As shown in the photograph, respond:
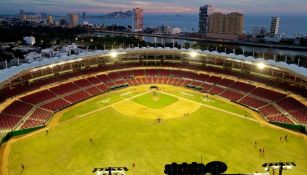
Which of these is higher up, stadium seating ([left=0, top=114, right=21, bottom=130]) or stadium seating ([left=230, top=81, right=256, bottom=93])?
stadium seating ([left=230, top=81, right=256, bottom=93])

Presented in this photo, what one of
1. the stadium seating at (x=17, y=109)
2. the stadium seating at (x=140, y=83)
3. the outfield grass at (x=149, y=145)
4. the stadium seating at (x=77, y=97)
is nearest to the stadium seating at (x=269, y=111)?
the stadium seating at (x=140, y=83)

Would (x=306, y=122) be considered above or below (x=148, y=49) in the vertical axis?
below

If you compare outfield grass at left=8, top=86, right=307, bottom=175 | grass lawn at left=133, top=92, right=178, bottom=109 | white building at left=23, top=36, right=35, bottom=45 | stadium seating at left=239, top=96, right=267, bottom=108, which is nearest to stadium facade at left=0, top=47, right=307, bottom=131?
stadium seating at left=239, top=96, right=267, bottom=108

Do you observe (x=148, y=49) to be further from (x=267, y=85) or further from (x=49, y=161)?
(x=49, y=161)

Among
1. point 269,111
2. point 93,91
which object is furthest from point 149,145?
point 93,91

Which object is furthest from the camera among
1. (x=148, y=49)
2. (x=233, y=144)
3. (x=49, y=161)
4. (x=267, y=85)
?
(x=148, y=49)

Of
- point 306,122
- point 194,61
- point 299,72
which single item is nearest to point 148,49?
point 194,61

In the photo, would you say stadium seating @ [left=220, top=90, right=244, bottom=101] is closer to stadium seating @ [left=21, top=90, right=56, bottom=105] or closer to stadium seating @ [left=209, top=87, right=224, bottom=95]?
stadium seating @ [left=209, top=87, right=224, bottom=95]
